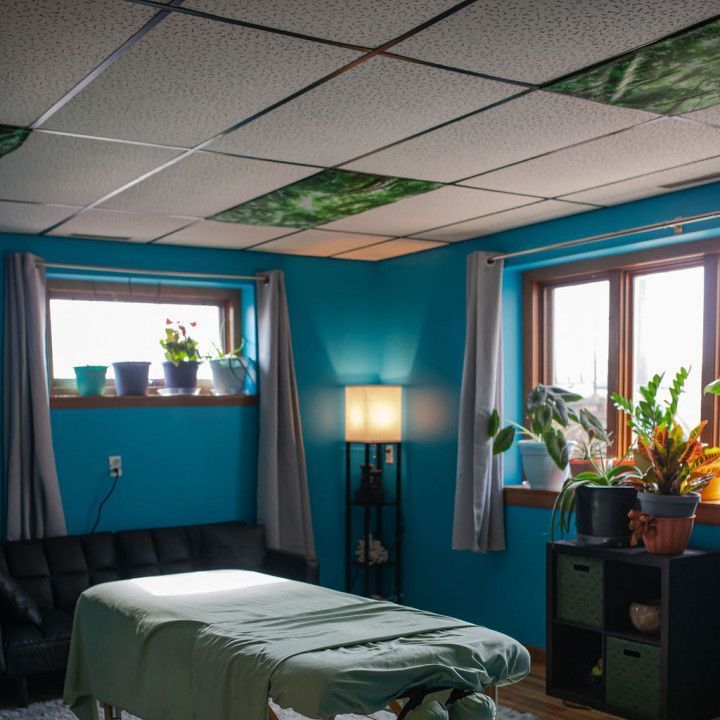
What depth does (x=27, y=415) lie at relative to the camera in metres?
4.82

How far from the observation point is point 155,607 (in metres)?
3.36

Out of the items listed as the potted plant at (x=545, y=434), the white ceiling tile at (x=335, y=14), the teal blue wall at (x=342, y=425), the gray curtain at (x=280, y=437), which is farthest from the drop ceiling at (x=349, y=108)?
the gray curtain at (x=280, y=437)

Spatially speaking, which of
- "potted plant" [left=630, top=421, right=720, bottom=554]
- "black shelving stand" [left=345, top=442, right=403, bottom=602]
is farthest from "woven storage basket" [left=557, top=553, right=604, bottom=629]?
"black shelving stand" [left=345, top=442, right=403, bottom=602]

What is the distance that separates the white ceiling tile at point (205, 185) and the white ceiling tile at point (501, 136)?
36 cm

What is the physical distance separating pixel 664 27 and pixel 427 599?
4.11m

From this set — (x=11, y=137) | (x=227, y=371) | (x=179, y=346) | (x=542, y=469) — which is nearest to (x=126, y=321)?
(x=179, y=346)

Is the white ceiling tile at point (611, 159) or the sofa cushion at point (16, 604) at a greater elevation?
the white ceiling tile at point (611, 159)

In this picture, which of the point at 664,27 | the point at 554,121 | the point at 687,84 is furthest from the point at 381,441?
the point at 664,27

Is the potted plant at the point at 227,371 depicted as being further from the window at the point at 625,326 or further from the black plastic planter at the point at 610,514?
the black plastic planter at the point at 610,514

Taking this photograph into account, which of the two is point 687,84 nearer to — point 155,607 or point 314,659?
point 314,659

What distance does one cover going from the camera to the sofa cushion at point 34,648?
4102 mm

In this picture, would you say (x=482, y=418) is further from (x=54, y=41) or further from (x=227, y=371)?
(x=54, y=41)

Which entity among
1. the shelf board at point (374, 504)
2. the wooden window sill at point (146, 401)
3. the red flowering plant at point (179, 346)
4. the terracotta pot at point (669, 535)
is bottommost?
the shelf board at point (374, 504)

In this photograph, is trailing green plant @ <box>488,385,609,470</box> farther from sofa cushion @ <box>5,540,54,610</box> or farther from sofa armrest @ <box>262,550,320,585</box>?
sofa cushion @ <box>5,540,54,610</box>
